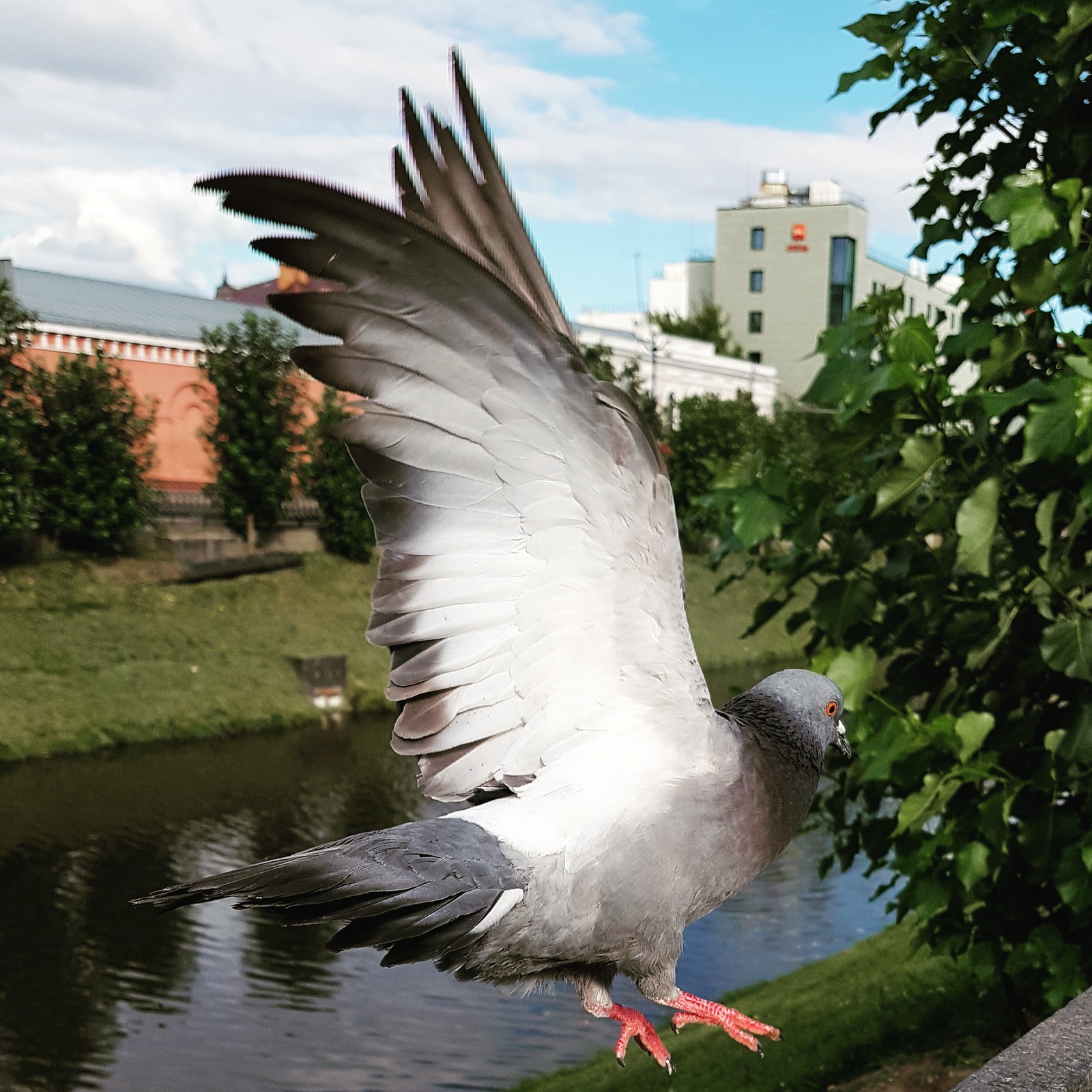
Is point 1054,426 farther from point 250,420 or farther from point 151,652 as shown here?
point 250,420

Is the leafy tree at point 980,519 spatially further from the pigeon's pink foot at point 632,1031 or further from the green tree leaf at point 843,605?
the pigeon's pink foot at point 632,1031

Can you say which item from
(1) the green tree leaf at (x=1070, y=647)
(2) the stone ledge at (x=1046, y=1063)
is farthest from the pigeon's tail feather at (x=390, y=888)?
(1) the green tree leaf at (x=1070, y=647)

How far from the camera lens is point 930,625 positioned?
4.29 metres

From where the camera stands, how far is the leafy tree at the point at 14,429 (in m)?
23.2

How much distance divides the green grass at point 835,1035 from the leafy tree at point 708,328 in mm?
55807

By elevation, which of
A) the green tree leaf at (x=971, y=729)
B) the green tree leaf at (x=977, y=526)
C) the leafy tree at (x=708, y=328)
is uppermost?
the leafy tree at (x=708, y=328)

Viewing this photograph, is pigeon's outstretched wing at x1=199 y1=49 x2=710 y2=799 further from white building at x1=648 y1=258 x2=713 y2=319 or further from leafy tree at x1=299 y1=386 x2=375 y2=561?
white building at x1=648 y1=258 x2=713 y2=319

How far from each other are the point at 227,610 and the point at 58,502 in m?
4.12

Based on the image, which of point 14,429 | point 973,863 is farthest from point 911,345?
point 14,429

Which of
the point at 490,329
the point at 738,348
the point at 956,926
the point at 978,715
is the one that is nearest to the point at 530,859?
the point at 490,329

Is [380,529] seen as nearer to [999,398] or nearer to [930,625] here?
[999,398]

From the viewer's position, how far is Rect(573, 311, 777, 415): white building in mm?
44688

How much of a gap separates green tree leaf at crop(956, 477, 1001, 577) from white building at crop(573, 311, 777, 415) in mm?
36132

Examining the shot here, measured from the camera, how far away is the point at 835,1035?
794 centimetres
